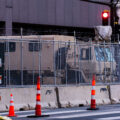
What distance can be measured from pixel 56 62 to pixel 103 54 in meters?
3.14

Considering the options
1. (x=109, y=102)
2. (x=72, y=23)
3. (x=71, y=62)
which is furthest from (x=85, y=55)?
(x=72, y=23)

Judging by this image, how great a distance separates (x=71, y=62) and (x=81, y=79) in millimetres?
937

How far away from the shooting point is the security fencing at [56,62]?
67.7 feet

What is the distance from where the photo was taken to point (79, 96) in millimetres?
20906

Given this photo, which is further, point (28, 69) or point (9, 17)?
point (9, 17)

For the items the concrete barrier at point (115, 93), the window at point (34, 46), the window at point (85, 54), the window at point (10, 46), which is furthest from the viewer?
the window at point (85, 54)

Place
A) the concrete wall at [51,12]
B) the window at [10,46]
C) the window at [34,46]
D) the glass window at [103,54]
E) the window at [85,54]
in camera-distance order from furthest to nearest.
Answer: the concrete wall at [51,12] < the glass window at [103,54] < the window at [85,54] < the window at [34,46] < the window at [10,46]

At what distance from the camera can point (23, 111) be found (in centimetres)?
1830

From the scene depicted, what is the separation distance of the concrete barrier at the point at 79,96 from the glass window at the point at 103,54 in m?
2.65

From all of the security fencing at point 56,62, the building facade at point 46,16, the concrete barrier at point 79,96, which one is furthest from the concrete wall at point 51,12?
the concrete barrier at point 79,96

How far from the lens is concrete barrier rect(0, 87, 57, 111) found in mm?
18531

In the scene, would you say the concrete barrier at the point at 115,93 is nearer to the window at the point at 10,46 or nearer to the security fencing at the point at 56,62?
the security fencing at the point at 56,62

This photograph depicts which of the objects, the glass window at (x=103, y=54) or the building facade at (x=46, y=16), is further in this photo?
the building facade at (x=46, y=16)

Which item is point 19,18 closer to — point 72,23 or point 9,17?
point 9,17
